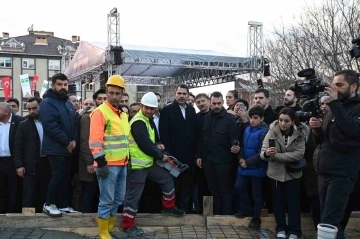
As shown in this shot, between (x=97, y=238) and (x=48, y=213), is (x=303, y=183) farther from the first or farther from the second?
(x=48, y=213)

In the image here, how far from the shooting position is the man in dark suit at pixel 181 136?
23.1ft

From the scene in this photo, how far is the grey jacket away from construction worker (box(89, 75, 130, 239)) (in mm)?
1967

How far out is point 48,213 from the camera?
20.8 ft

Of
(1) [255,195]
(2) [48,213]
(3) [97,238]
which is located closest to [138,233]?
(3) [97,238]

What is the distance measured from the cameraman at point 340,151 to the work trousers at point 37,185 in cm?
436

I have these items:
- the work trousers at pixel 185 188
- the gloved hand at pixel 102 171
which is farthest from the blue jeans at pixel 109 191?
the work trousers at pixel 185 188

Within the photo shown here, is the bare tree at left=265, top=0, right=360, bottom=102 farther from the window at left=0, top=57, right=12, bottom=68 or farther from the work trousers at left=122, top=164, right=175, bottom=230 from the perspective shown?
the window at left=0, top=57, right=12, bottom=68

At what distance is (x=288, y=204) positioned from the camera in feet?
19.7

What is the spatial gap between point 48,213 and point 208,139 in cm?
266

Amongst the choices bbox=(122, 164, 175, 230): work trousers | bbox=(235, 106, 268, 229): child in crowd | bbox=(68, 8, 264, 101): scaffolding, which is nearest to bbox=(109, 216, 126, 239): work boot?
bbox=(122, 164, 175, 230): work trousers

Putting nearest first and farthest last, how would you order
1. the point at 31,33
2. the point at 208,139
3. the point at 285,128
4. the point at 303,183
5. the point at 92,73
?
the point at 285,128, the point at 303,183, the point at 208,139, the point at 92,73, the point at 31,33

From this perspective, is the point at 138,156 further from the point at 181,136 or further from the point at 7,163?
the point at 7,163

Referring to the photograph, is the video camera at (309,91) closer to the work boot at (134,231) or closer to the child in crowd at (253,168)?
the child in crowd at (253,168)

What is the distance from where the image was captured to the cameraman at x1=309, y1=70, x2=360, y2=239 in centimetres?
456
